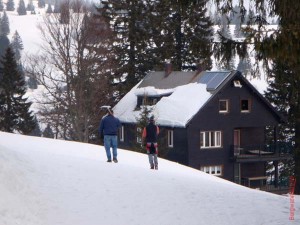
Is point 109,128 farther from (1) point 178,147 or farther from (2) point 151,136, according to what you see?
(1) point 178,147

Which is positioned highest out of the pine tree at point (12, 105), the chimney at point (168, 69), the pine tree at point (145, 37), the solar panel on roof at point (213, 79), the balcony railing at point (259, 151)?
the pine tree at point (145, 37)

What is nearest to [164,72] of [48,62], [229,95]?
[229,95]

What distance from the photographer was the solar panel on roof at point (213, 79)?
4706 centimetres

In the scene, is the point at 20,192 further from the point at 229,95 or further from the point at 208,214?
the point at 229,95

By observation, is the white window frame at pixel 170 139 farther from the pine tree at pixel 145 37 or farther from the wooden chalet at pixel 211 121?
the pine tree at pixel 145 37

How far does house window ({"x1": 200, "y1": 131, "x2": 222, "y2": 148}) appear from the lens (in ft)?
156

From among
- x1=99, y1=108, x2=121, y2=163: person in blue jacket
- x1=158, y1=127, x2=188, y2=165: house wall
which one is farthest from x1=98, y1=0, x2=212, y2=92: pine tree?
x1=99, y1=108, x2=121, y2=163: person in blue jacket

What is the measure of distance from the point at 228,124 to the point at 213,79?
346cm

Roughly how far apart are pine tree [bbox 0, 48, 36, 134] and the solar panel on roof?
1462 cm

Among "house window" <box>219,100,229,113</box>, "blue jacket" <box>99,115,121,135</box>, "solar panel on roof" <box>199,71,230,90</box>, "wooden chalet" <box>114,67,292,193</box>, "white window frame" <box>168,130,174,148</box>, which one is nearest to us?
"blue jacket" <box>99,115,121,135</box>

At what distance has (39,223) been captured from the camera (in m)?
13.8

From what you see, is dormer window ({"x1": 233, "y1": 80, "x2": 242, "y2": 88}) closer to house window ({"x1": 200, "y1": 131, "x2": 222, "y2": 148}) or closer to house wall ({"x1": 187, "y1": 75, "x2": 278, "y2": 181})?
house wall ({"x1": 187, "y1": 75, "x2": 278, "y2": 181})

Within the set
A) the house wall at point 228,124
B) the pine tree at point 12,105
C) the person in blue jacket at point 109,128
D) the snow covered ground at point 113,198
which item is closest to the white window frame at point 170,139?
the house wall at point 228,124

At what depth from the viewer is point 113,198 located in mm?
16469
